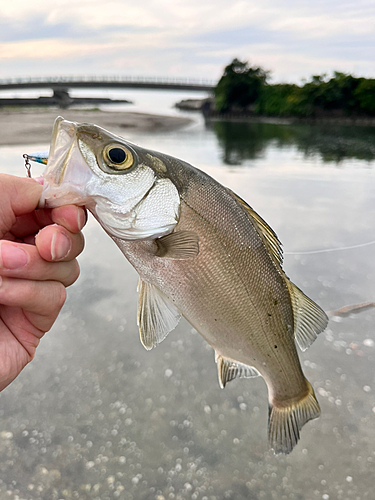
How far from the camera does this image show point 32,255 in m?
1.23

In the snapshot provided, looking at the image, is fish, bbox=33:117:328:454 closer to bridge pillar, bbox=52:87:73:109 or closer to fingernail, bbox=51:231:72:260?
fingernail, bbox=51:231:72:260

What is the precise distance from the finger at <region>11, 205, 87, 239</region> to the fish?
33 mm

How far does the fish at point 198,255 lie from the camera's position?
118 centimetres

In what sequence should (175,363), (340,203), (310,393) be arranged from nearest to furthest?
(310,393)
(175,363)
(340,203)

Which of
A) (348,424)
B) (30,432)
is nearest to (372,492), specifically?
(348,424)

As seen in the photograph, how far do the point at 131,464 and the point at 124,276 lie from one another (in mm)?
2122

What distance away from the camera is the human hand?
1212mm

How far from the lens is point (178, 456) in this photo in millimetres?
2246

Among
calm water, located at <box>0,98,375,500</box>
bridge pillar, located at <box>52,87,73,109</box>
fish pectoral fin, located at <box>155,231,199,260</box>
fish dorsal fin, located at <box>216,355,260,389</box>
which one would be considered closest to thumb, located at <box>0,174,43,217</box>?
fish pectoral fin, located at <box>155,231,199,260</box>

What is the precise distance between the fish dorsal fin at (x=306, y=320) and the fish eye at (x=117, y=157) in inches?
32.9

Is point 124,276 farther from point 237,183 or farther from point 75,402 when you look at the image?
point 237,183

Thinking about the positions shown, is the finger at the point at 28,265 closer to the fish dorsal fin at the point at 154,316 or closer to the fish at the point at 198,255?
the fish at the point at 198,255

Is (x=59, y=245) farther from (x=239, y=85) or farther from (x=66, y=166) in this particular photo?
(x=239, y=85)

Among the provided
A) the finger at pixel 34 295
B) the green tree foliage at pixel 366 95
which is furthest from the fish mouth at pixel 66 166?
the green tree foliage at pixel 366 95
